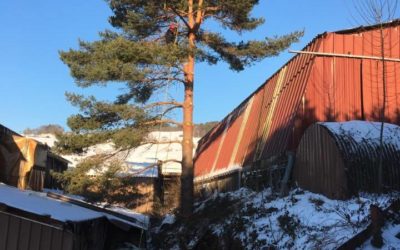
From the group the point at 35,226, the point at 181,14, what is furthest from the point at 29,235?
the point at 181,14

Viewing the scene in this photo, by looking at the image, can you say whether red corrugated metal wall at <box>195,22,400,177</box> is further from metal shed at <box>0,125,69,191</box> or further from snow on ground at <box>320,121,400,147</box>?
metal shed at <box>0,125,69,191</box>

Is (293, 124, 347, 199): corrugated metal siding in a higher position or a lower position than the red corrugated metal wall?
lower

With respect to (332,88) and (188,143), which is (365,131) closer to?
(332,88)

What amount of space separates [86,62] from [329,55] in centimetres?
915

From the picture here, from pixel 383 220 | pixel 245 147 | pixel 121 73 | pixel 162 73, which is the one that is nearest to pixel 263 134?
pixel 245 147

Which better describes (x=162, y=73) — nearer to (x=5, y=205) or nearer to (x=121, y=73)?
(x=121, y=73)

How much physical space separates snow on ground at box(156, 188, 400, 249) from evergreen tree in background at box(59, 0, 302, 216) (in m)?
4.76

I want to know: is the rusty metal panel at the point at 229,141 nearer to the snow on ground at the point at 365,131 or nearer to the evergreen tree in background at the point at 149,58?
the evergreen tree in background at the point at 149,58

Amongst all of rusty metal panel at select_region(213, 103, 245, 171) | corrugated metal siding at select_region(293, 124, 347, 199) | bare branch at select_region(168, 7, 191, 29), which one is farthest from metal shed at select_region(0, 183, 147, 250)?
rusty metal panel at select_region(213, 103, 245, 171)

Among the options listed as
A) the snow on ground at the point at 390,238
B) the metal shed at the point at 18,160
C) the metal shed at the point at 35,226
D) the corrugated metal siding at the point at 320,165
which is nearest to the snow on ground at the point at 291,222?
the snow on ground at the point at 390,238

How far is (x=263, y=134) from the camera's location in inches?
903

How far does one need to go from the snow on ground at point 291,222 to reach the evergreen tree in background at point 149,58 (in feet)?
15.6

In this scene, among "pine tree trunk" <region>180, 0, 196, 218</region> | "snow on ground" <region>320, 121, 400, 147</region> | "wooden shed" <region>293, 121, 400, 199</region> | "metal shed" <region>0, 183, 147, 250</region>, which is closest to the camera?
"metal shed" <region>0, 183, 147, 250</region>

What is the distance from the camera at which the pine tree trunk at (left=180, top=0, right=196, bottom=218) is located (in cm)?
2211
